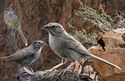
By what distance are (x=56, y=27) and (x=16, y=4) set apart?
791 centimetres

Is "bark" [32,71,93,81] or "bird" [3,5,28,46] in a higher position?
"bark" [32,71,93,81]

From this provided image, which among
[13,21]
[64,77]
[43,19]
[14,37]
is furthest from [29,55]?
[14,37]

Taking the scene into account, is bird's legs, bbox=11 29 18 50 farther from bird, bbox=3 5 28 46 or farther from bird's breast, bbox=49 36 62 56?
bird's breast, bbox=49 36 62 56

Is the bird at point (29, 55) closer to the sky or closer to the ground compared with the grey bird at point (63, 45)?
closer to the ground

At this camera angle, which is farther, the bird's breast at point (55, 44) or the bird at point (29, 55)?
the bird at point (29, 55)

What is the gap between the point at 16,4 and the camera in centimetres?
1425

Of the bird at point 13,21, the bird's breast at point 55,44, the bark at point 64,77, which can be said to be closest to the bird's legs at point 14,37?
the bird at point 13,21

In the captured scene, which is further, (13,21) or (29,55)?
(13,21)

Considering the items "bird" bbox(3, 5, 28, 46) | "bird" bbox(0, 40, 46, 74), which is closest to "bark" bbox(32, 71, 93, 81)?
"bird" bbox(0, 40, 46, 74)

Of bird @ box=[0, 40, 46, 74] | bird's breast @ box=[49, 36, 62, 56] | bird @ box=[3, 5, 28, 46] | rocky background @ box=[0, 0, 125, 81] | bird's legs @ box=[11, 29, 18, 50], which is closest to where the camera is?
bird's breast @ box=[49, 36, 62, 56]

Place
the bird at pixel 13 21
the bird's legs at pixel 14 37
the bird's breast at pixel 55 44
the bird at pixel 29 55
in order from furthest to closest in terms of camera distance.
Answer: the bird's legs at pixel 14 37 → the bird at pixel 13 21 → the bird at pixel 29 55 → the bird's breast at pixel 55 44

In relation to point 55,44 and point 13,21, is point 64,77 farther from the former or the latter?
point 13,21

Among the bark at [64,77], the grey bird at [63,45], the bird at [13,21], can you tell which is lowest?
the bird at [13,21]

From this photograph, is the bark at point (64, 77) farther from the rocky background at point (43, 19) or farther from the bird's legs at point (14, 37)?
the bird's legs at point (14, 37)
